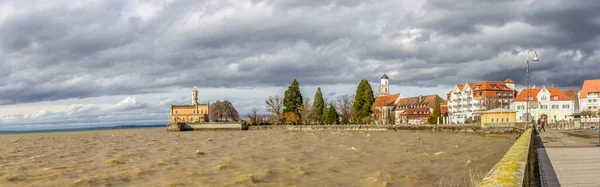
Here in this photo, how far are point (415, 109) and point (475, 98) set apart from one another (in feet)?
64.6

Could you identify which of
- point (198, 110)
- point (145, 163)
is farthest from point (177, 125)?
point (145, 163)

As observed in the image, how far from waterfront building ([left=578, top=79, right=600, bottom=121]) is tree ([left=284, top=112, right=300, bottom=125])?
8172cm

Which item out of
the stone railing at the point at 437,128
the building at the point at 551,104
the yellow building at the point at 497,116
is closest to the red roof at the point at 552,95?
the building at the point at 551,104

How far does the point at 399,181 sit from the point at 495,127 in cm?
6563

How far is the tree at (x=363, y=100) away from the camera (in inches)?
4788

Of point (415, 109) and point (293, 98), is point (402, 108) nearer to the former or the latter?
point (415, 109)

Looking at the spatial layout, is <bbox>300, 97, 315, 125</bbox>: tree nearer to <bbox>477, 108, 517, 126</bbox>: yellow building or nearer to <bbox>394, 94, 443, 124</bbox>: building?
<bbox>394, 94, 443, 124</bbox>: building

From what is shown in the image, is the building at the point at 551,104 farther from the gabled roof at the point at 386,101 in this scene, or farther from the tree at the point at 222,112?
the tree at the point at 222,112

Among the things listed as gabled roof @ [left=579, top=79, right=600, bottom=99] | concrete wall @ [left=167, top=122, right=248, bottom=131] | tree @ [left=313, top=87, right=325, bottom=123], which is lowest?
concrete wall @ [left=167, top=122, right=248, bottom=131]

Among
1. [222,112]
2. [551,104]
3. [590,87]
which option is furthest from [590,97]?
[222,112]

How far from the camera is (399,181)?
19.8 metres

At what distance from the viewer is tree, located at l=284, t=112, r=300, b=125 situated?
132 m

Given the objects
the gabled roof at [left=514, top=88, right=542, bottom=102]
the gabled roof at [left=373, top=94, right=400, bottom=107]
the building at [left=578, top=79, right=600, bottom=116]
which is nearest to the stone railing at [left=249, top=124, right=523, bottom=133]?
the gabled roof at [left=514, top=88, right=542, bottom=102]

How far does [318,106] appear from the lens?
449ft
